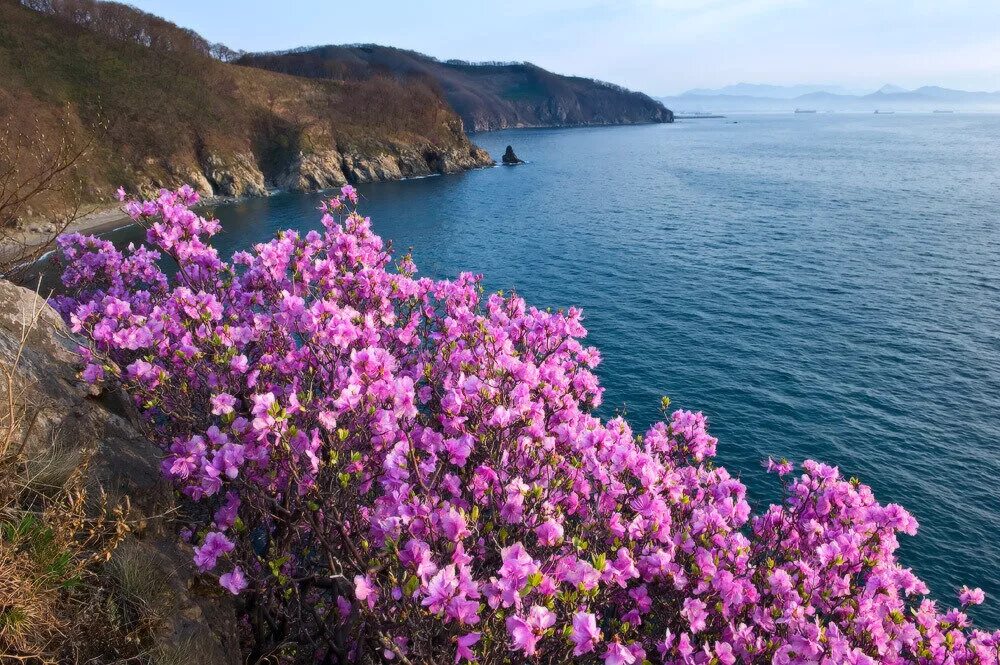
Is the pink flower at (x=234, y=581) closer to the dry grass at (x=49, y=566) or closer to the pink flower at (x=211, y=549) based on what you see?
the pink flower at (x=211, y=549)

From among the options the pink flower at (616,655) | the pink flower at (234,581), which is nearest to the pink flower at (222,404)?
the pink flower at (234,581)

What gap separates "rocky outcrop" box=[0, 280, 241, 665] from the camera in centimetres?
692

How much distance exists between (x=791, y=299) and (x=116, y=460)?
53.5 m

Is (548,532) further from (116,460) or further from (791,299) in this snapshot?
(791,299)

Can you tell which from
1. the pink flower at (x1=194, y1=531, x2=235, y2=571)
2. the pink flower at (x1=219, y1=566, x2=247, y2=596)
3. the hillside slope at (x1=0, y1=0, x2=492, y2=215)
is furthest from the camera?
the hillside slope at (x1=0, y1=0, x2=492, y2=215)

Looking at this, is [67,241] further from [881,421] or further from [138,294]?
[881,421]

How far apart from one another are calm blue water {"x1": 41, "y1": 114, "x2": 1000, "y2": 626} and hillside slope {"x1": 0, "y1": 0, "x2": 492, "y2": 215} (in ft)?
56.6

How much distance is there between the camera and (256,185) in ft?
358

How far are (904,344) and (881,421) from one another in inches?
494

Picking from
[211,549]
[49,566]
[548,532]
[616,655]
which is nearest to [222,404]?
[211,549]

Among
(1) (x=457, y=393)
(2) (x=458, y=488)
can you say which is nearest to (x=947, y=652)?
(2) (x=458, y=488)

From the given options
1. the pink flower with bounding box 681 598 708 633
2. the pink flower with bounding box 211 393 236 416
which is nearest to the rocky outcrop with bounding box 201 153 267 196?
the pink flower with bounding box 211 393 236 416

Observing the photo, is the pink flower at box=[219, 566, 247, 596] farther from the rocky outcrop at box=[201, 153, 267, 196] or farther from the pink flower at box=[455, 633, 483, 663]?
the rocky outcrop at box=[201, 153, 267, 196]

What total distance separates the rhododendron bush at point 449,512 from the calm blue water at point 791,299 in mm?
17724
